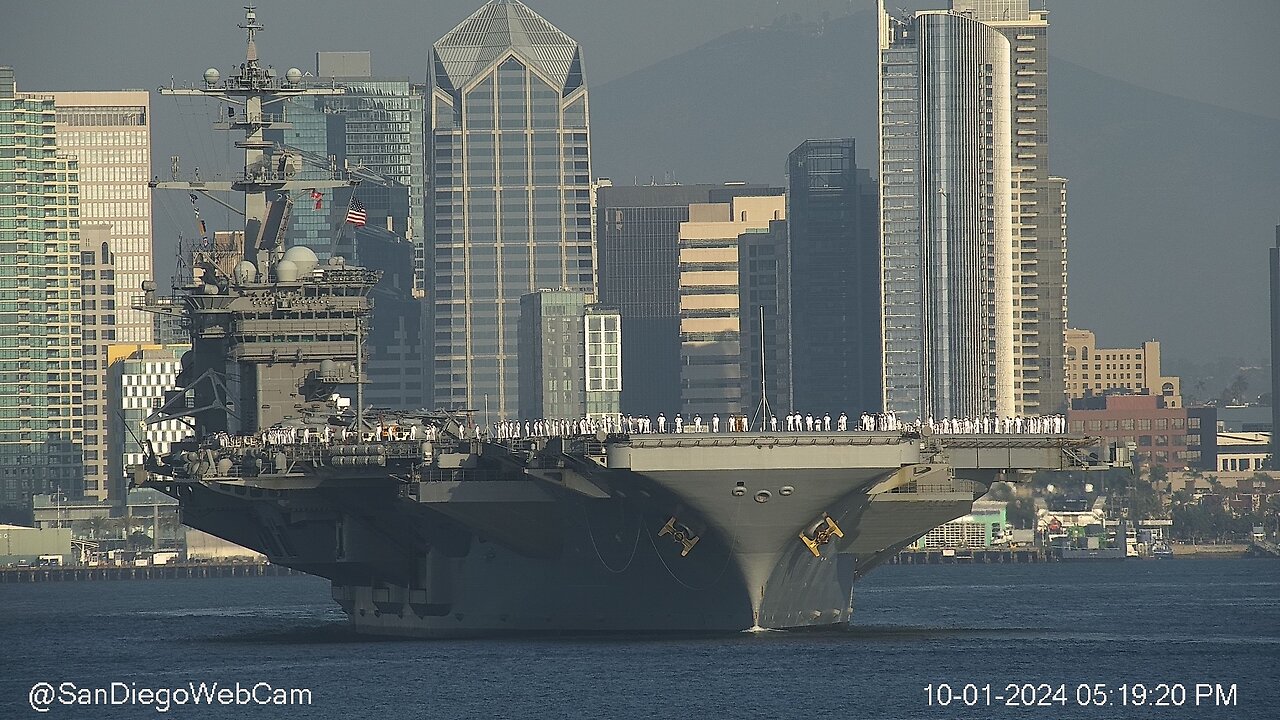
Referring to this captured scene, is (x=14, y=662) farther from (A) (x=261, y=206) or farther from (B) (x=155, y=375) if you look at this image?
(B) (x=155, y=375)

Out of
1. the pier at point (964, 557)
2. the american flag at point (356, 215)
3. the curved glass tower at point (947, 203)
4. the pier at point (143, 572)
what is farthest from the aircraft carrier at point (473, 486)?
the curved glass tower at point (947, 203)

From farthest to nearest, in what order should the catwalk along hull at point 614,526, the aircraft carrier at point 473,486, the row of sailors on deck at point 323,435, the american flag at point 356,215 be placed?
the american flag at point 356,215 → the row of sailors on deck at point 323,435 → the aircraft carrier at point 473,486 → the catwalk along hull at point 614,526

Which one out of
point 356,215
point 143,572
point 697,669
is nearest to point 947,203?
point 143,572

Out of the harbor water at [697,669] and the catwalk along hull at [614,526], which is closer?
the harbor water at [697,669]

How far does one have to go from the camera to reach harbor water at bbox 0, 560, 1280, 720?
50.6 meters

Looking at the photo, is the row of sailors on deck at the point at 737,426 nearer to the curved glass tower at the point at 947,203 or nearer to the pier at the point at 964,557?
the pier at the point at 964,557

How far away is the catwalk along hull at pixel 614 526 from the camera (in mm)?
55688

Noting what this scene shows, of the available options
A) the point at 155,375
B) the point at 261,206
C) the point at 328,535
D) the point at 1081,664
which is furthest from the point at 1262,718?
the point at 155,375

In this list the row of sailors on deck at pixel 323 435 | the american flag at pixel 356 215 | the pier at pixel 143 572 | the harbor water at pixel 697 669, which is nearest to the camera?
the harbor water at pixel 697 669

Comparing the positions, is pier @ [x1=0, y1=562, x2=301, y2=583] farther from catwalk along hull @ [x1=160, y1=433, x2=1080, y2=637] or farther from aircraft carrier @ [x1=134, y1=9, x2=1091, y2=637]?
catwalk along hull @ [x1=160, y1=433, x2=1080, y2=637]

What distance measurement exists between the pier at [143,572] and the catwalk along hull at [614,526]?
3218 inches

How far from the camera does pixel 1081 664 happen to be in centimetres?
5794

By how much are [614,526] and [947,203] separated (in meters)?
140

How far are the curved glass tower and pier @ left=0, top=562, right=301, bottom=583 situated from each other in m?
57.7
